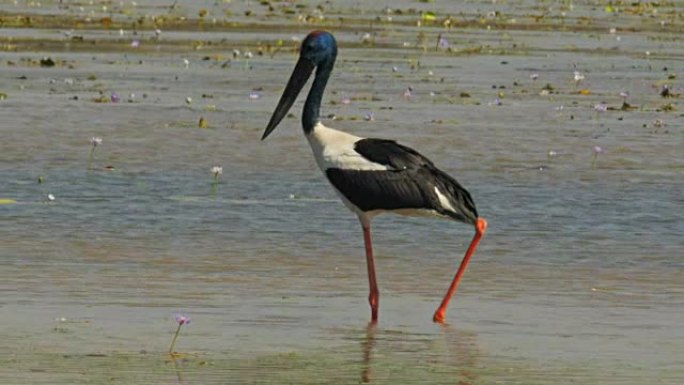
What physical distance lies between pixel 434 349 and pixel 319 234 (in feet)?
10.0

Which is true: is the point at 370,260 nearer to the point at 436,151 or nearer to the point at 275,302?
the point at 275,302

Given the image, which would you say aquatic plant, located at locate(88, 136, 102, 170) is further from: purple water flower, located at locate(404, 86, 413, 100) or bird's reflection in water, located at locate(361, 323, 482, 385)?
bird's reflection in water, located at locate(361, 323, 482, 385)

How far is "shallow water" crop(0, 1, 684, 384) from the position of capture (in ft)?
26.0

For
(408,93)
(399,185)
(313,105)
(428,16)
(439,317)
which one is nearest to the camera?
(439,317)

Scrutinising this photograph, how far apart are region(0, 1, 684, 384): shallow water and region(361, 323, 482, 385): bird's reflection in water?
2 cm

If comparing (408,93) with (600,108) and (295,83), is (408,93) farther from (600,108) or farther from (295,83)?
(295,83)

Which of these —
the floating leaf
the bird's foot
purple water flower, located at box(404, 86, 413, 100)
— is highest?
the bird's foot

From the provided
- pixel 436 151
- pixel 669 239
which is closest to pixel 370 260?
pixel 669 239

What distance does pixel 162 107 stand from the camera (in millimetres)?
17766

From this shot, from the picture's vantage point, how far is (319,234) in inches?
441

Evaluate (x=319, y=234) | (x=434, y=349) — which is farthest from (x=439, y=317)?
(x=319, y=234)

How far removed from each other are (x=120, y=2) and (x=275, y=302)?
26274 mm

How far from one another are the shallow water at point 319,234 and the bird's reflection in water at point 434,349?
0.8 inches

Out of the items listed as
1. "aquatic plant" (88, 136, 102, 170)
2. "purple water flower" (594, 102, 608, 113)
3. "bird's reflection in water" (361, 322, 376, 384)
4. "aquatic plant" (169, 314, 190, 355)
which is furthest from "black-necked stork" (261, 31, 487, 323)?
"purple water flower" (594, 102, 608, 113)
